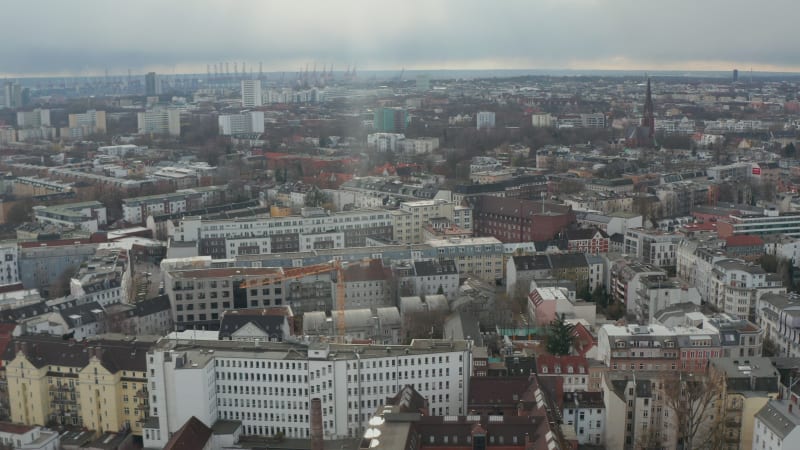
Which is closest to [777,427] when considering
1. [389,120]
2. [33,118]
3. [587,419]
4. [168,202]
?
[587,419]

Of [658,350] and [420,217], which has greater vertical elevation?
[420,217]

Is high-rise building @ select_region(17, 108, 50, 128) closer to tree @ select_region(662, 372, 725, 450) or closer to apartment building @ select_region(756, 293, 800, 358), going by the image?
apartment building @ select_region(756, 293, 800, 358)

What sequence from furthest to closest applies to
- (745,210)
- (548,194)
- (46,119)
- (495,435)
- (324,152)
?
1. (46,119)
2. (324,152)
3. (548,194)
4. (745,210)
5. (495,435)

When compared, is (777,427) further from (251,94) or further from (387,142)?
(251,94)

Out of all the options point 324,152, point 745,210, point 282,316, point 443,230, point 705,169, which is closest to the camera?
point 282,316

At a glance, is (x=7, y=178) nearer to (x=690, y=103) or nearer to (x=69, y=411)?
(x=69, y=411)

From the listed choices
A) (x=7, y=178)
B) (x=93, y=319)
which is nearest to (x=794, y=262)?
(x=93, y=319)
